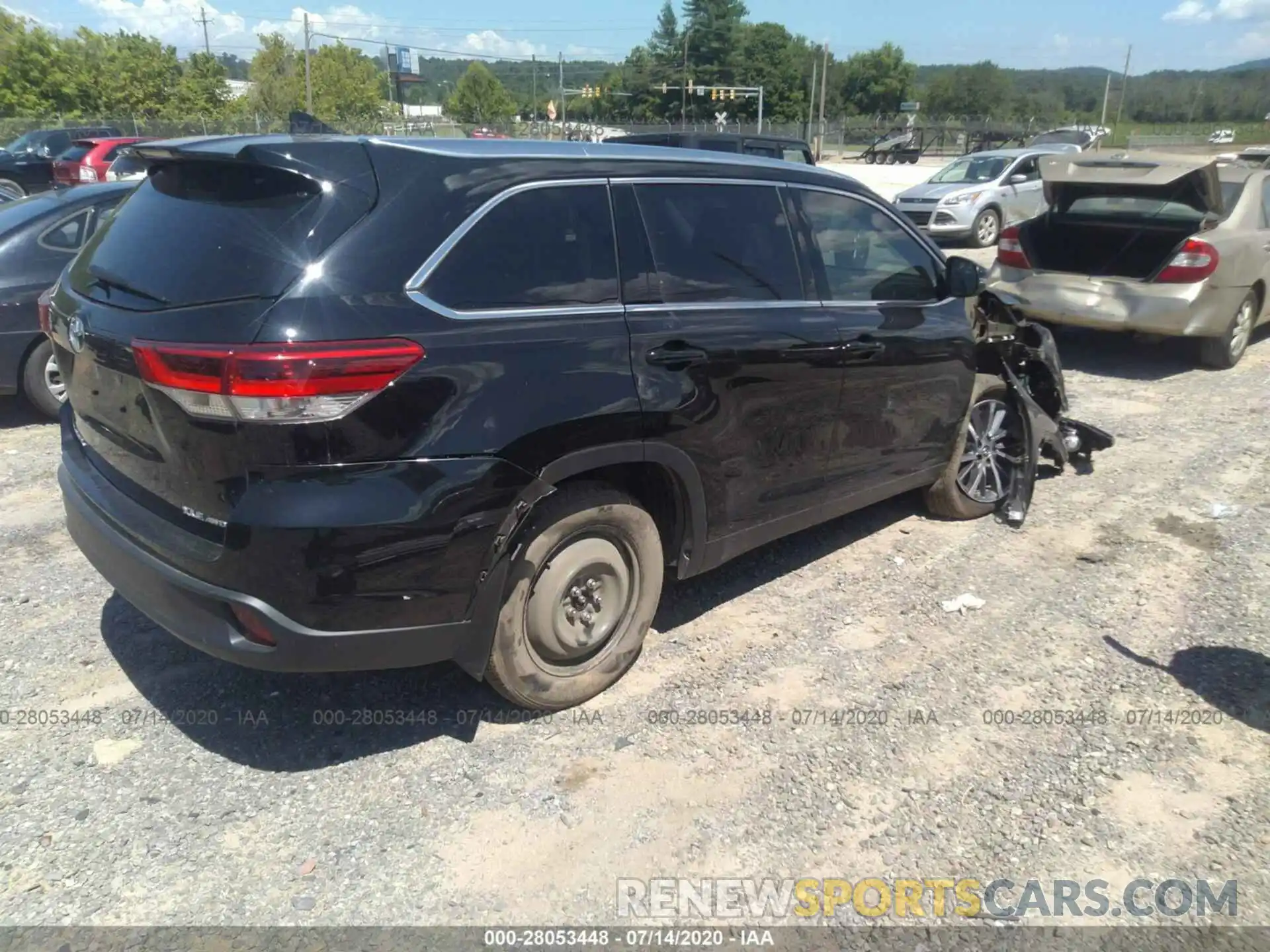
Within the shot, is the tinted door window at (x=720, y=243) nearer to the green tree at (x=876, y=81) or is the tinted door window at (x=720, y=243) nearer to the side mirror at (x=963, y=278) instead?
the side mirror at (x=963, y=278)

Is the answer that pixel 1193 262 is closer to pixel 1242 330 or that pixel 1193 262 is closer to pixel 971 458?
pixel 1242 330

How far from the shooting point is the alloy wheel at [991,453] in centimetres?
535

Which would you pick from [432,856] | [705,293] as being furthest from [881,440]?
[432,856]

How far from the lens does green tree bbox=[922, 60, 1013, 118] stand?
108 meters

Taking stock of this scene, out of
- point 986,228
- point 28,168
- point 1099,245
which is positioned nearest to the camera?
point 1099,245

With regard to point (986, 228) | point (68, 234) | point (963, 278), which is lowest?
point (986, 228)

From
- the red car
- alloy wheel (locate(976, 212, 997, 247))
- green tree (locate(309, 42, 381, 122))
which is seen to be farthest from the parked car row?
green tree (locate(309, 42, 381, 122))

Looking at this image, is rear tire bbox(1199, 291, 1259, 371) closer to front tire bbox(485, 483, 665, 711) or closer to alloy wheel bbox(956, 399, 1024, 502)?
alloy wheel bbox(956, 399, 1024, 502)

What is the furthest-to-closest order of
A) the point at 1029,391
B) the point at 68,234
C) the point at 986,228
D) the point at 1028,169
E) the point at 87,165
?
the point at 87,165 < the point at 1028,169 < the point at 986,228 < the point at 68,234 < the point at 1029,391

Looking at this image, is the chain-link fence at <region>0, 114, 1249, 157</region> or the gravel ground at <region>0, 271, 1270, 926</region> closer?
the gravel ground at <region>0, 271, 1270, 926</region>

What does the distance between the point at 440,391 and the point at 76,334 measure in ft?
4.41

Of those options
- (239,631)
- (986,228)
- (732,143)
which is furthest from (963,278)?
(986,228)

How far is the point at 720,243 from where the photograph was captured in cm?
374

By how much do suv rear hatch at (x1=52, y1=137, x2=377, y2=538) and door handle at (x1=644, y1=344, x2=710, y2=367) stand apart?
1.06m
